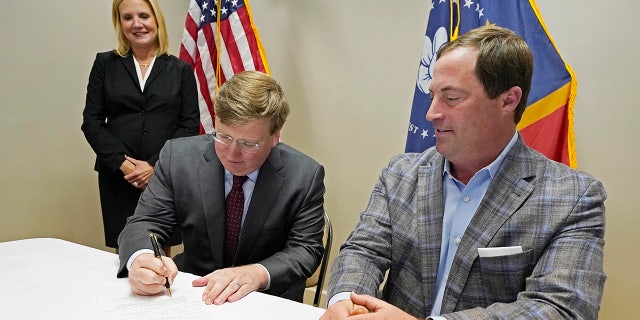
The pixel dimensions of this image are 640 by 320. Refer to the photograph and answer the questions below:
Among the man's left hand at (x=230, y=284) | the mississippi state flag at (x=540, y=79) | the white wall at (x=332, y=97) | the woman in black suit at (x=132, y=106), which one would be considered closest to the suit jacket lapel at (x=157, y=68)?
the woman in black suit at (x=132, y=106)

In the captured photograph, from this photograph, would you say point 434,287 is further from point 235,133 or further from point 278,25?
point 278,25

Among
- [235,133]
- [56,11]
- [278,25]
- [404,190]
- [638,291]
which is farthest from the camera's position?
[278,25]

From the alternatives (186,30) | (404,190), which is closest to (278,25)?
(186,30)

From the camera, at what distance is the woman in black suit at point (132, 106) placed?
3.21 meters

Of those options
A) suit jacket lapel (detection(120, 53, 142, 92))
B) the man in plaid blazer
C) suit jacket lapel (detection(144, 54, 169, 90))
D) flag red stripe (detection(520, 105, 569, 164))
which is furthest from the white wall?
the man in plaid blazer

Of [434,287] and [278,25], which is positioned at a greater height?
[278,25]

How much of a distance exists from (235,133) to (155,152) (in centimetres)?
147

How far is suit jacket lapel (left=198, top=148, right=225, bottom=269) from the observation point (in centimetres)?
205

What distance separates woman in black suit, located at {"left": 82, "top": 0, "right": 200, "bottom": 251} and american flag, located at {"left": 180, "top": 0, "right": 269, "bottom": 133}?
39cm

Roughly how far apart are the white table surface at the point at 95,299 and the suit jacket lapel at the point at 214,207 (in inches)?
10.9

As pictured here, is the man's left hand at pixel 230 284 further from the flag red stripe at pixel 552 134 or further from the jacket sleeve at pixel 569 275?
the flag red stripe at pixel 552 134

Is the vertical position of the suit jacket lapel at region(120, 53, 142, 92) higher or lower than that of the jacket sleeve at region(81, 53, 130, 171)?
higher

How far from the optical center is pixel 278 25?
4117 millimetres

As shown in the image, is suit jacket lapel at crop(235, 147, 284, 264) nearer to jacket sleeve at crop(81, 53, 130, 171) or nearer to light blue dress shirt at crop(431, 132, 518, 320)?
light blue dress shirt at crop(431, 132, 518, 320)
